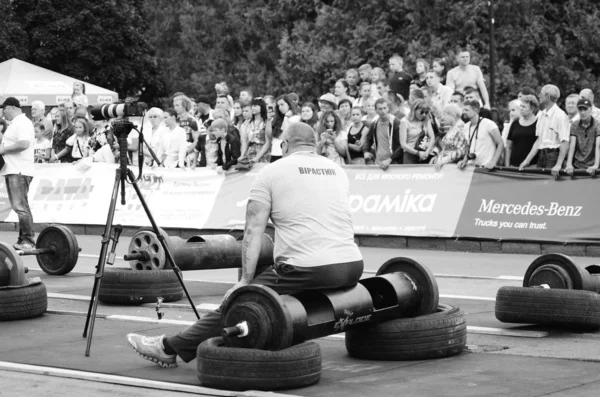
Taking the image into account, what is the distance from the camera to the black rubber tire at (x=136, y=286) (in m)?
11.5

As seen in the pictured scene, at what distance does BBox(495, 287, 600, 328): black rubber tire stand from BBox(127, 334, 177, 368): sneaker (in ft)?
9.84

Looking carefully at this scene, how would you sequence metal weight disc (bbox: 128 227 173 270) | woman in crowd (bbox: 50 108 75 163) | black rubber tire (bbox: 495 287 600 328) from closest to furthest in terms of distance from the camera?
black rubber tire (bbox: 495 287 600 328)
metal weight disc (bbox: 128 227 173 270)
woman in crowd (bbox: 50 108 75 163)

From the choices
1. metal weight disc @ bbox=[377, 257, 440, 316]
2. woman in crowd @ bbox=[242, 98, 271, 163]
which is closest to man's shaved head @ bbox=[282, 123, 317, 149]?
metal weight disc @ bbox=[377, 257, 440, 316]

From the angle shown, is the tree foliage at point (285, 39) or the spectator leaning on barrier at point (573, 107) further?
the tree foliage at point (285, 39)

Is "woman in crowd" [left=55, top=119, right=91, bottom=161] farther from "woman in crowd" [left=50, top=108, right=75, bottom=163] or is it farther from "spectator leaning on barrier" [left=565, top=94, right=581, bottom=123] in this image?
"spectator leaning on barrier" [left=565, top=94, right=581, bottom=123]

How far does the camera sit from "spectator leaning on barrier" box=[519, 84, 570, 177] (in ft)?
52.4

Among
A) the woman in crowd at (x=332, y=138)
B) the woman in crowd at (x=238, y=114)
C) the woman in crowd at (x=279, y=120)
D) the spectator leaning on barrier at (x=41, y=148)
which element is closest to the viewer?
the woman in crowd at (x=332, y=138)

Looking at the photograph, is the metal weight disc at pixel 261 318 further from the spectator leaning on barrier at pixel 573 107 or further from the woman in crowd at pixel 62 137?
the woman in crowd at pixel 62 137

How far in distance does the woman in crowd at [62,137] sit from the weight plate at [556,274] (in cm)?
1399

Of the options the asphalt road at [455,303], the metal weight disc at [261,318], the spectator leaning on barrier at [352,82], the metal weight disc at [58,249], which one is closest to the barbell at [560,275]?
the asphalt road at [455,303]

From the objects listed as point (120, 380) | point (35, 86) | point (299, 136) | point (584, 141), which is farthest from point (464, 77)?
point (35, 86)

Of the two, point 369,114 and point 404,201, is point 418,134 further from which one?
point 369,114

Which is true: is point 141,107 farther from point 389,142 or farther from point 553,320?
point 389,142

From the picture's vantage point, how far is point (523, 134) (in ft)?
54.1
